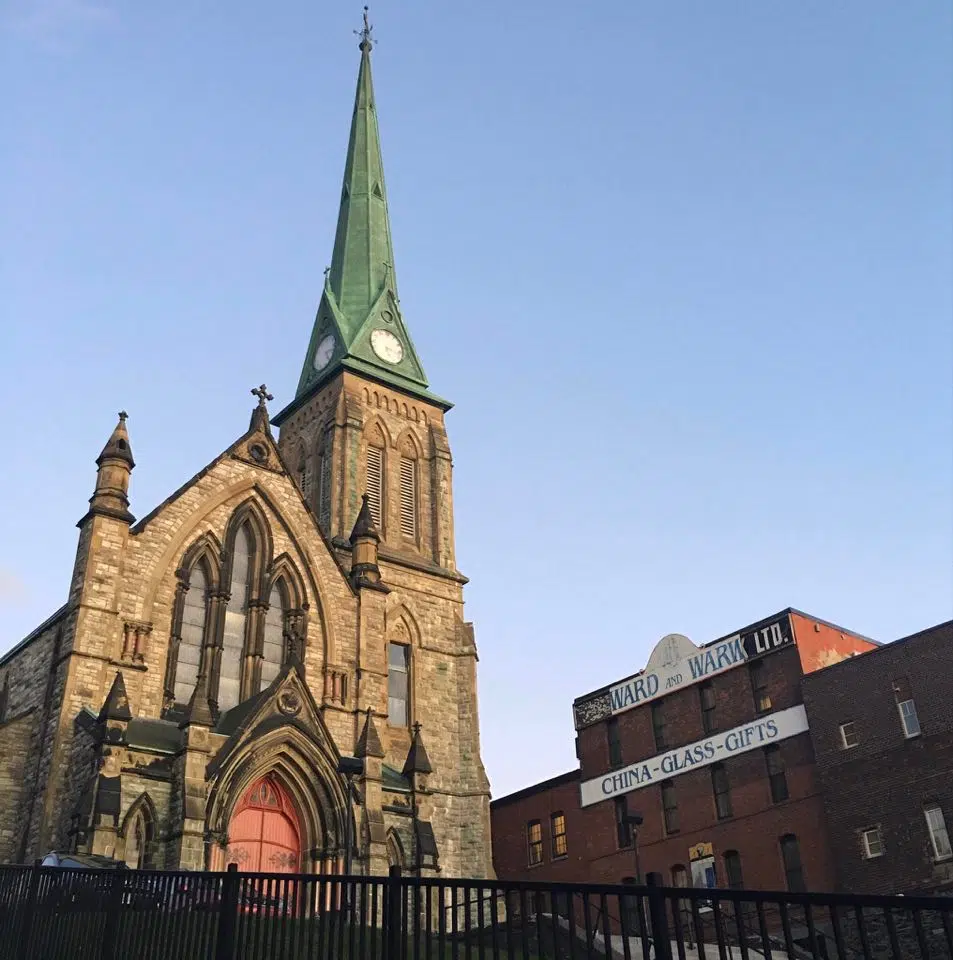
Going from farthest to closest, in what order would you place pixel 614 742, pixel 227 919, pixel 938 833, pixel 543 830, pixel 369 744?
pixel 543 830
pixel 614 742
pixel 938 833
pixel 369 744
pixel 227 919

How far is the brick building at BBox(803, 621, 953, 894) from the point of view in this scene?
2956 cm

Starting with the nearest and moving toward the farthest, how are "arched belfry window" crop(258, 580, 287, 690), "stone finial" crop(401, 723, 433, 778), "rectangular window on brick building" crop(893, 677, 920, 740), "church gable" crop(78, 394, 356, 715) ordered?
"church gable" crop(78, 394, 356, 715) → "stone finial" crop(401, 723, 433, 778) → "arched belfry window" crop(258, 580, 287, 690) → "rectangular window on brick building" crop(893, 677, 920, 740)

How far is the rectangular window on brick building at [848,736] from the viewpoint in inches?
1265

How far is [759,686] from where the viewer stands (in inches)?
1415

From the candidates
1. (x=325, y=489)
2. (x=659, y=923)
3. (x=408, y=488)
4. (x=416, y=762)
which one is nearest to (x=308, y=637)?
(x=416, y=762)

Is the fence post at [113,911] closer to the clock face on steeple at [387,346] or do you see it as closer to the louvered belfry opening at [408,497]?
the louvered belfry opening at [408,497]

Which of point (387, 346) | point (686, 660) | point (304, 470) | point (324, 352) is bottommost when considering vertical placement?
point (686, 660)

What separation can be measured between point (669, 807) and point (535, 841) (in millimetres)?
7401

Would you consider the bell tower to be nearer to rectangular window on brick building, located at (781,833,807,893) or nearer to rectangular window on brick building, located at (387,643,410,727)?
rectangular window on brick building, located at (387,643,410,727)

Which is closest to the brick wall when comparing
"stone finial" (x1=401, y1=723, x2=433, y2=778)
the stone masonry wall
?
the stone masonry wall

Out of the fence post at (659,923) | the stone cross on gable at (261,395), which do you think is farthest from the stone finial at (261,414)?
the fence post at (659,923)

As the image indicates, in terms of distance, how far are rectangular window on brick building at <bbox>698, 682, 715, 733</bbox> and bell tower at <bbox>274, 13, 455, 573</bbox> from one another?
10.2 m

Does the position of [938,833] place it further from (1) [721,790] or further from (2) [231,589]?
(2) [231,589]

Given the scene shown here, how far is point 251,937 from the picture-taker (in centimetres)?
926
